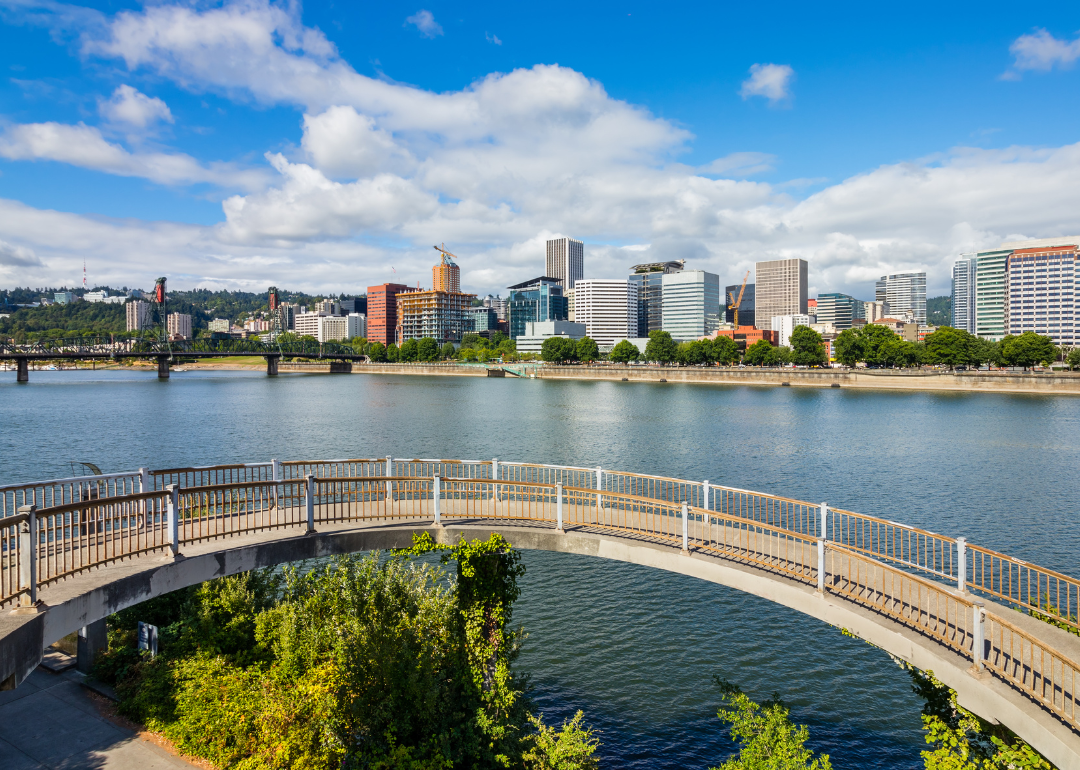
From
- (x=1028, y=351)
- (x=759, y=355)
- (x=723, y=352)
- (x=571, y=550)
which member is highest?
(x=723, y=352)

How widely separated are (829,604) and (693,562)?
9.13 feet

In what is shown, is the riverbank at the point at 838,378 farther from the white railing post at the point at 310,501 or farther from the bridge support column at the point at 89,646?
the bridge support column at the point at 89,646

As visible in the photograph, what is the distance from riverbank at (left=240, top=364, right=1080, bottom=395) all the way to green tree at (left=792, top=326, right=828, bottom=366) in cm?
3164

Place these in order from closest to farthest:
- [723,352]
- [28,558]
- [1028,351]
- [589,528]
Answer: [28,558] < [589,528] < [1028,351] < [723,352]

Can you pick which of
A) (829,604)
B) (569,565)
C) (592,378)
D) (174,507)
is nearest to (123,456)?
(569,565)

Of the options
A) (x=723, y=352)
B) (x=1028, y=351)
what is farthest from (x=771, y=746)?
(x=723, y=352)

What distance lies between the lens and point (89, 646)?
14.4m

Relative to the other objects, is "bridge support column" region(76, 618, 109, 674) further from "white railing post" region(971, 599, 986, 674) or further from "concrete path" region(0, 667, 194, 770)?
"white railing post" region(971, 599, 986, 674)

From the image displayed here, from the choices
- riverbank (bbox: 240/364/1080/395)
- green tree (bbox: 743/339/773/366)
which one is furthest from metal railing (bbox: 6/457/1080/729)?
green tree (bbox: 743/339/773/366)

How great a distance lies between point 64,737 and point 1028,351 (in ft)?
598

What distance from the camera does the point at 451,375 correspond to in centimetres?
19450

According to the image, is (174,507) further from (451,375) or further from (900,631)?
(451,375)

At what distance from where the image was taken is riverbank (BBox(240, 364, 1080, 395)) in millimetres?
121500

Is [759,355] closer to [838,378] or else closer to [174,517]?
[838,378]
